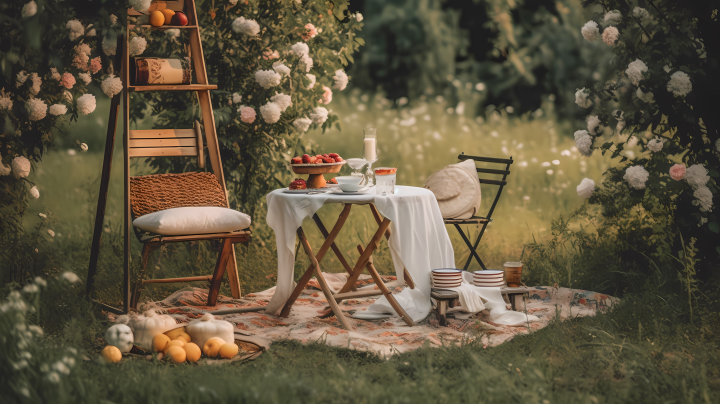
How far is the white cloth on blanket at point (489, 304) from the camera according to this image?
4.07m

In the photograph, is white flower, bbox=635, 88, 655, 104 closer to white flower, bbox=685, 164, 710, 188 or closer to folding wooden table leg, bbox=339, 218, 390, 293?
white flower, bbox=685, 164, 710, 188

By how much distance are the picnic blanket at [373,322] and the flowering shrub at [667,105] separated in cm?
67

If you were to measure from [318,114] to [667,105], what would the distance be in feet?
7.66

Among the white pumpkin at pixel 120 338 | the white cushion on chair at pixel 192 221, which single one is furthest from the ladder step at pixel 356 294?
the white pumpkin at pixel 120 338

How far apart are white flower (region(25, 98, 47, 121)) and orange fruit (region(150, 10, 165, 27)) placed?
2.74 feet

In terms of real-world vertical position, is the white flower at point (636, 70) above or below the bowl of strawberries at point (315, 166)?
above

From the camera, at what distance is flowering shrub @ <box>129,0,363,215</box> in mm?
5141

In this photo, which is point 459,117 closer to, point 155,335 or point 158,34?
point 158,34

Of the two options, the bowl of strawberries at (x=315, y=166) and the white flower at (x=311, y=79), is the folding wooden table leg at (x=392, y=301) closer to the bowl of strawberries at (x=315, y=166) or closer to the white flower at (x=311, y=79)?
the bowl of strawberries at (x=315, y=166)

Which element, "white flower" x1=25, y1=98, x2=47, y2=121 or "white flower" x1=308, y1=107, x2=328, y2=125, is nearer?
"white flower" x1=25, y1=98, x2=47, y2=121

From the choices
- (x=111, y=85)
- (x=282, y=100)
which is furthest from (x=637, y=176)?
(x=111, y=85)

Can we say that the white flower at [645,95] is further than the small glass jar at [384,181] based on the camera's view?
Yes

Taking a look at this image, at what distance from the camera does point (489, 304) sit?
4.21 meters

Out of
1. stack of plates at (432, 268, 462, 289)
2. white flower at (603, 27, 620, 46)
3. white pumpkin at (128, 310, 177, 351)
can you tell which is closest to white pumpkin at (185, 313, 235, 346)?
white pumpkin at (128, 310, 177, 351)
